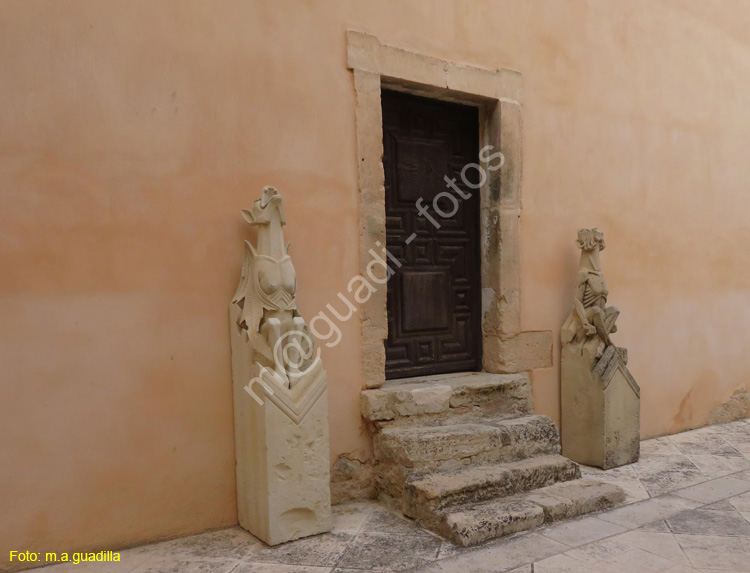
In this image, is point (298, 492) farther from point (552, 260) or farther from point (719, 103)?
point (719, 103)

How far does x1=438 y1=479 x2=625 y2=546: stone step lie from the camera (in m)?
2.62

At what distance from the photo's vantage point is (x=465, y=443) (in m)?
3.14

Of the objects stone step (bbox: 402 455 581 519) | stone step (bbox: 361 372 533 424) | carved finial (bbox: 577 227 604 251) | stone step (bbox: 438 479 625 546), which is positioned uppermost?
carved finial (bbox: 577 227 604 251)

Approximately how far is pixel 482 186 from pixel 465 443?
1.71 metres

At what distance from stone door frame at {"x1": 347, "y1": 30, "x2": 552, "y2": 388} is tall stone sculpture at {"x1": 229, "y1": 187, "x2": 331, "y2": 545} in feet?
2.02

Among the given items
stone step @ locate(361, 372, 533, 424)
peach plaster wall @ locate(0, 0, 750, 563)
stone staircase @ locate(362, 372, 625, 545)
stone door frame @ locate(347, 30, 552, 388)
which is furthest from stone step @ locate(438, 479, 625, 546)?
stone door frame @ locate(347, 30, 552, 388)

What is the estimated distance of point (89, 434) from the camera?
252 cm

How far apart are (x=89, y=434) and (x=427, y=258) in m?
2.16

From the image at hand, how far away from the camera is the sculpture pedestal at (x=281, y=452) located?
2.57 metres

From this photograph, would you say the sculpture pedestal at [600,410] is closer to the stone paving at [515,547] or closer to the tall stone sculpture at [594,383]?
the tall stone sculpture at [594,383]

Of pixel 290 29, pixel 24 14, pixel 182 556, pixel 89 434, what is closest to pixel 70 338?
pixel 89 434

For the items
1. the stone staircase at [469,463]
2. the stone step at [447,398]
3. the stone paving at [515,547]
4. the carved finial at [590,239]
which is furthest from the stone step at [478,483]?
the carved finial at [590,239]

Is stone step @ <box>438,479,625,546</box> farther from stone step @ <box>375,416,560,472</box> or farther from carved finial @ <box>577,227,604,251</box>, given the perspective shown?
carved finial @ <box>577,227,604,251</box>

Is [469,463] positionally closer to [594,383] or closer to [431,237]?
[594,383]
